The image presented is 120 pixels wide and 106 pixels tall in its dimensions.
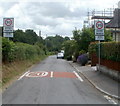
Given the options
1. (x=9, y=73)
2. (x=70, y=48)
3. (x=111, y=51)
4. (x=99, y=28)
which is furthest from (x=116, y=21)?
(x=9, y=73)

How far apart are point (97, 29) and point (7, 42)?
6890 mm

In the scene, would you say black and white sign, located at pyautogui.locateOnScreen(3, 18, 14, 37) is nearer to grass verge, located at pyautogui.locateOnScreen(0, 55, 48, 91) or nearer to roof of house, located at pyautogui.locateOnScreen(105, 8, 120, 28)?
grass verge, located at pyautogui.locateOnScreen(0, 55, 48, 91)

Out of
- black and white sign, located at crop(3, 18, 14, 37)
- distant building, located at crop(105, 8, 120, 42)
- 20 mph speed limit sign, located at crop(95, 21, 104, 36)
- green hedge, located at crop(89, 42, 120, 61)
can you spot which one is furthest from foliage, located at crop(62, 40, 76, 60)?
black and white sign, located at crop(3, 18, 14, 37)

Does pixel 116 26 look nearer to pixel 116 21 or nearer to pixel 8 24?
pixel 116 21

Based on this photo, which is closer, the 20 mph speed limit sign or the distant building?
the 20 mph speed limit sign

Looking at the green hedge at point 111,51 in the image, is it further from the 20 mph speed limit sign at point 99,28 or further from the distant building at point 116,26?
the distant building at point 116,26

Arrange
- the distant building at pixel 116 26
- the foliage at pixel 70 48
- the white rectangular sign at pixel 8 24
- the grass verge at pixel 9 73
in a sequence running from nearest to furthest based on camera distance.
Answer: the grass verge at pixel 9 73
the white rectangular sign at pixel 8 24
the distant building at pixel 116 26
the foliage at pixel 70 48

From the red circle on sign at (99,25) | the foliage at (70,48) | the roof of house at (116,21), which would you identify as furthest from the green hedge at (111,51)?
the foliage at (70,48)

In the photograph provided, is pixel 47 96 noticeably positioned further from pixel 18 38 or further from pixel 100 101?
pixel 18 38

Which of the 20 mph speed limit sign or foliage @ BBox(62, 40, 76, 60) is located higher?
the 20 mph speed limit sign

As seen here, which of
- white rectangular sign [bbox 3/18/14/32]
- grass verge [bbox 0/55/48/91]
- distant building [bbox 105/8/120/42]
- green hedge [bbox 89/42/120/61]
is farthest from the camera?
distant building [bbox 105/8/120/42]

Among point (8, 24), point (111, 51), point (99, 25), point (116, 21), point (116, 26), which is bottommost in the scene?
point (111, 51)

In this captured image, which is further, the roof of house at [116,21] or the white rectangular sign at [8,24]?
the roof of house at [116,21]

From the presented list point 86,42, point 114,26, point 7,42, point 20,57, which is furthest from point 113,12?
point 7,42
